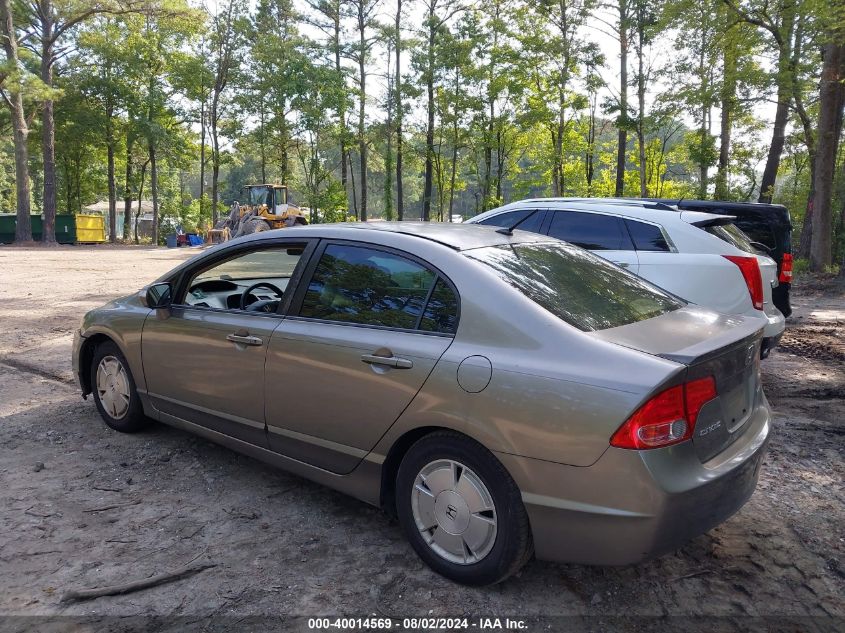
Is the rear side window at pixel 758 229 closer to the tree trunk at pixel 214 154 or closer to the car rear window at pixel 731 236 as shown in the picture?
the car rear window at pixel 731 236

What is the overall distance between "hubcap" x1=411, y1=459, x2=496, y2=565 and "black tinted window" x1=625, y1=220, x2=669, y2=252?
13.3 feet

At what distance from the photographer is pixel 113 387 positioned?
446 cm

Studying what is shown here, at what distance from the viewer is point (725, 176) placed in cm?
2348

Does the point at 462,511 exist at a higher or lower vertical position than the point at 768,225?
lower

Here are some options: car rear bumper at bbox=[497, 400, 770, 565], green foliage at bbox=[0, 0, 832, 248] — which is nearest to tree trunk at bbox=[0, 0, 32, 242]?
green foliage at bbox=[0, 0, 832, 248]

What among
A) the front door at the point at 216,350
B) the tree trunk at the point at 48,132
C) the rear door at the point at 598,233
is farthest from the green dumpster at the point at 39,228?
the front door at the point at 216,350

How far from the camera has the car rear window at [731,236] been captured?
5516mm

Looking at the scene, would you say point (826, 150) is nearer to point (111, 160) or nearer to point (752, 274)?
point (752, 274)

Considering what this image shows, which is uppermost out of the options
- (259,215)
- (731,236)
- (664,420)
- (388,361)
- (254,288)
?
(259,215)

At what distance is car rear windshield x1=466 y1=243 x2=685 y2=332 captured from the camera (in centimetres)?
266

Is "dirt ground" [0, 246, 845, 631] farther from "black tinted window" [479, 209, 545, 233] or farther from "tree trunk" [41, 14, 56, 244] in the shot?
"tree trunk" [41, 14, 56, 244]

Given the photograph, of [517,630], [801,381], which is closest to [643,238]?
[801,381]

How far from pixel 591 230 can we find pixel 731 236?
135cm

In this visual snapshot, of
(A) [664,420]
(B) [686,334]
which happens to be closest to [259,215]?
(B) [686,334]
